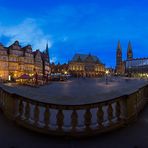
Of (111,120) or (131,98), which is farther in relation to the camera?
(131,98)

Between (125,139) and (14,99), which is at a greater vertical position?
(14,99)

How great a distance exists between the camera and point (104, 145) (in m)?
3.90

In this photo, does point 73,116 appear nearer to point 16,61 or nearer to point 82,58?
point 16,61

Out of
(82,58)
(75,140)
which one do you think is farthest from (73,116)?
(82,58)

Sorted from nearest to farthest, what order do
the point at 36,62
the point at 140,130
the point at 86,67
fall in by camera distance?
the point at 140,130 → the point at 36,62 → the point at 86,67

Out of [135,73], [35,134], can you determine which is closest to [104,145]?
[35,134]

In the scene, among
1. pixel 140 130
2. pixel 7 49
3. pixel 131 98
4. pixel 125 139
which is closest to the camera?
pixel 125 139

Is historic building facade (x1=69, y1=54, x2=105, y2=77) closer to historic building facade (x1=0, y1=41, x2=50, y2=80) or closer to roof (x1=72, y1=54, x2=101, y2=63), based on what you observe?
roof (x1=72, y1=54, x2=101, y2=63)

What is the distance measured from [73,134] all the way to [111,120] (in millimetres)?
1214

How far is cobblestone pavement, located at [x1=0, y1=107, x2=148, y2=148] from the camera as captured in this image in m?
3.86

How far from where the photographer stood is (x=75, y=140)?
4.12m

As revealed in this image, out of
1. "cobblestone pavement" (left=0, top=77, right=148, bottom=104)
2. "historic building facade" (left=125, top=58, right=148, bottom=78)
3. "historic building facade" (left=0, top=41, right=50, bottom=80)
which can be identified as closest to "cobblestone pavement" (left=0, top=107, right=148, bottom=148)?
"cobblestone pavement" (left=0, top=77, right=148, bottom=104)

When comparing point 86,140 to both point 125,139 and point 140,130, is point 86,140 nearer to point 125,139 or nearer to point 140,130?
point 125,139

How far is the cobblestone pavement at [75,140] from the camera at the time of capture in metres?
3.86
